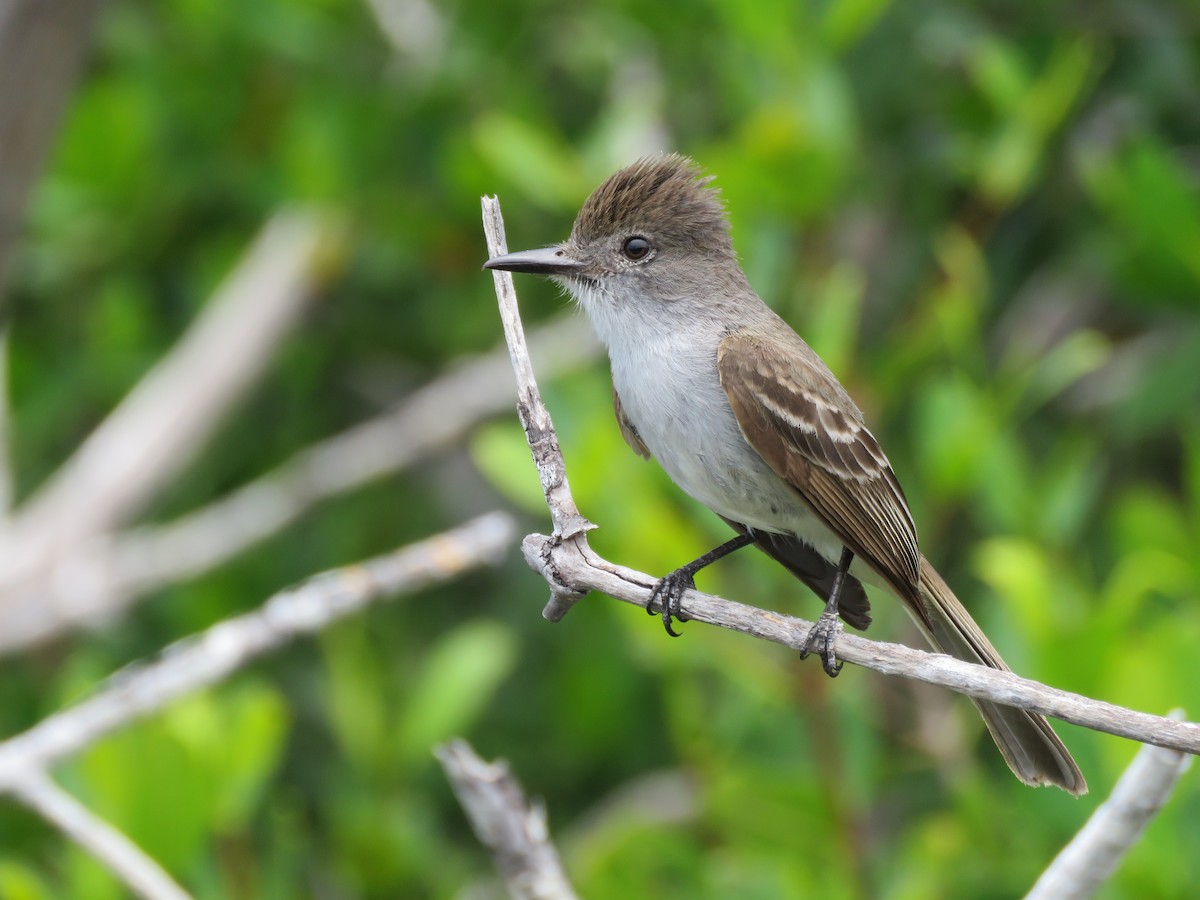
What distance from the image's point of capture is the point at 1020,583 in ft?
12.1

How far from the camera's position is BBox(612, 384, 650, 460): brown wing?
384 cm

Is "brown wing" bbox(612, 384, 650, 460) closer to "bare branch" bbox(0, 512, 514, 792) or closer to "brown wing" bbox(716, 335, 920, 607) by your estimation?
"brown wing" bbox(716, 335, 920, 607)

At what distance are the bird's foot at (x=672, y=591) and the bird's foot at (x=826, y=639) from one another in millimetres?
307

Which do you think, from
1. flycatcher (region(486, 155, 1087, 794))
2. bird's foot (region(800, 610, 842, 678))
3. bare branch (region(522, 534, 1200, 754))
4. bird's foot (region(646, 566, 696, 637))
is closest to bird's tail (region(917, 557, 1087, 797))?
flycatcher (region(486, 155, 1087, 794))

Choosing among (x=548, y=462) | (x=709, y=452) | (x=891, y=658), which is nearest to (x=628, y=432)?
(x=709, y=452)

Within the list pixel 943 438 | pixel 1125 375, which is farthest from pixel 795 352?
pixel 1125 375

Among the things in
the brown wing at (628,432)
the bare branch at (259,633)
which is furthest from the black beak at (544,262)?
the bare branch at (259,633)

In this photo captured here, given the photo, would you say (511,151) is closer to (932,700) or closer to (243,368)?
(243,368)

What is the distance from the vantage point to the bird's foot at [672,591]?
11.6ft

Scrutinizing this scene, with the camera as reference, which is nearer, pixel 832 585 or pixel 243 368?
pixel 832 585

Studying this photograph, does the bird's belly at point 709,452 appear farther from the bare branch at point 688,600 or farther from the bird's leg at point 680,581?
the bare branch at point 688,600

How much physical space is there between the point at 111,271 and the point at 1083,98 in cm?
350

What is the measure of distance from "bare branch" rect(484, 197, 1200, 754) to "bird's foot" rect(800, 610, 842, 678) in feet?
0.19

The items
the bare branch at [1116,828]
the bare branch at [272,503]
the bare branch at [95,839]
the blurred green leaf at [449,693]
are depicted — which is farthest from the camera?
the bare branch at [272,503]
